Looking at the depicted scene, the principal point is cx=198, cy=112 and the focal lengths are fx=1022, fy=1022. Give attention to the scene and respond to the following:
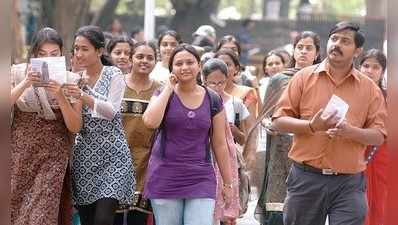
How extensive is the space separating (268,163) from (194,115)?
1.82m

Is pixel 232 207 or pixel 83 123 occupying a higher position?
pixel 83 123

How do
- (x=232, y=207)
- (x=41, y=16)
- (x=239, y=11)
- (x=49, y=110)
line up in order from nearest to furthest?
1. (x=49, y=110)
2. (x=232, y=207)
3. (x=41, y=16)
4. (x=239, y=11)

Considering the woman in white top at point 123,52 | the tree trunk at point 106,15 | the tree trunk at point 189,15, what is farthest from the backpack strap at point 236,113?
the tree trunk at point 189,15

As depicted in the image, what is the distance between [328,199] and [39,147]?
6.26ft

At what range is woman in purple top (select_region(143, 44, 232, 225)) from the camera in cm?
678

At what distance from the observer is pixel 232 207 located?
755 centimetres

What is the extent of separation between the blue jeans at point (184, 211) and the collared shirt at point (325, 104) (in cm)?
69

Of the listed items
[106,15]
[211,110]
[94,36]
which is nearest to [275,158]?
[211,110]

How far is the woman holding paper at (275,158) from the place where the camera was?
8.35m

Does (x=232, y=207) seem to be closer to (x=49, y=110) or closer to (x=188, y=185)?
(x=188, y=185)

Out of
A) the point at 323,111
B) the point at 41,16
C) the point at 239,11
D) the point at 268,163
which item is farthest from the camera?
the point at 239,11

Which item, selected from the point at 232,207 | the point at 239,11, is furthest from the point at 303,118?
the point at 239,11

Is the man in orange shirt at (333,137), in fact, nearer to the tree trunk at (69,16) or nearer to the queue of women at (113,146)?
the queue of women at (113,146)

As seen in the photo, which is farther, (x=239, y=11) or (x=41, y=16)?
(x=239, y=11)
